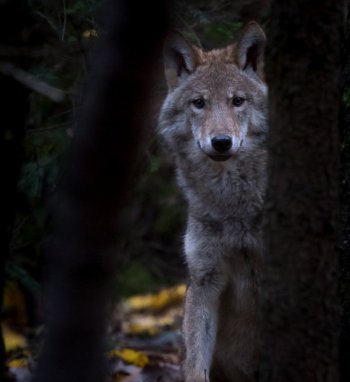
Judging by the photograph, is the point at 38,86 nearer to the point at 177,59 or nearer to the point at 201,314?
the point at 201,314

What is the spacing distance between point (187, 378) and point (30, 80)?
3.16 m

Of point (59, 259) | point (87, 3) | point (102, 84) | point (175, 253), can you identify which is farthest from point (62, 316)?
point (175, 253)

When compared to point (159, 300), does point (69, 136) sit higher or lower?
higher

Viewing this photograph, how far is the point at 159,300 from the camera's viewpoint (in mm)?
9930

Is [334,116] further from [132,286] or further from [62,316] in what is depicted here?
[132,286]

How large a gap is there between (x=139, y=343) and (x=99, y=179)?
6166 mm

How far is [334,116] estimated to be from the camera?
3449mm

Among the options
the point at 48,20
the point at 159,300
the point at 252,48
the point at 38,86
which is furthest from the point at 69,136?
the point at 159,300

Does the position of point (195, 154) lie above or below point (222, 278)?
above

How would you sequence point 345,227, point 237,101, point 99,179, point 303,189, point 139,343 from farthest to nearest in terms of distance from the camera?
point 139,343, point 237,101, point 345,227, point 303,189, point 99,179

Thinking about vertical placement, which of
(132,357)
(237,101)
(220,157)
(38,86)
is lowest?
(132,357)

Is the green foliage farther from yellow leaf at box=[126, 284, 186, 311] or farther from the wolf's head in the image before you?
yellow leaf at box=[126, 284, 186, 311]

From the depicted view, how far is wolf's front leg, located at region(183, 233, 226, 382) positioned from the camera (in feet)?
18.5

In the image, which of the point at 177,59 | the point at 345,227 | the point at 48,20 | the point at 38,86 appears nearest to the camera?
the point at 38,86
